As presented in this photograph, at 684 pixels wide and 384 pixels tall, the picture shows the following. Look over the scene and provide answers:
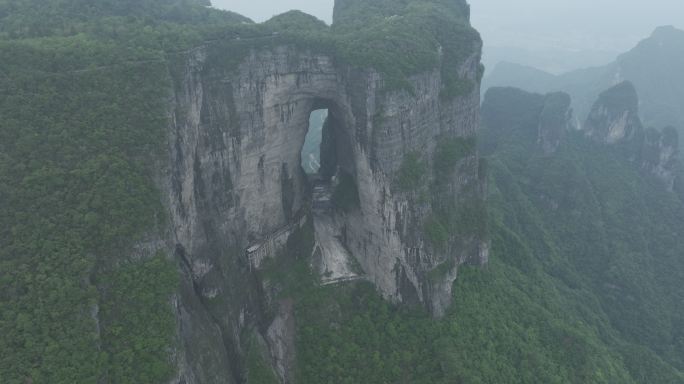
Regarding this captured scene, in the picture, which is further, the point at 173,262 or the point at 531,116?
the point at 531,116

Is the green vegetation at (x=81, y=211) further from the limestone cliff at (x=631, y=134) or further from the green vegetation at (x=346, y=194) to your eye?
the limestone cliff at (x=631, y=134)

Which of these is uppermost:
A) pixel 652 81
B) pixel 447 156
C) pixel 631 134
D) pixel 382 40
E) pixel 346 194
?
pixel 382 40

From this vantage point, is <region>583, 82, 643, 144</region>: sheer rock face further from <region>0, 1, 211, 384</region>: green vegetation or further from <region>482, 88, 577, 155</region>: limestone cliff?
<region>0, 1, 211, 384</region>: green vegetation

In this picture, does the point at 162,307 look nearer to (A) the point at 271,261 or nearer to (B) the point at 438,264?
(A) the point at 271,261

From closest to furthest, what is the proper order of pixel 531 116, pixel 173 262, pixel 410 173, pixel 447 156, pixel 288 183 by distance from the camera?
pixel 173 262 < pixel 410 173 < pixel 288 183 < pixel 447 156 < pixel 531 116

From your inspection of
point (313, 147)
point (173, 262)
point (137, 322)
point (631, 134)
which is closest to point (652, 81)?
point (631, 134)

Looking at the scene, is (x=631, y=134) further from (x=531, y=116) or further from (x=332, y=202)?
(x=332, y=202)
